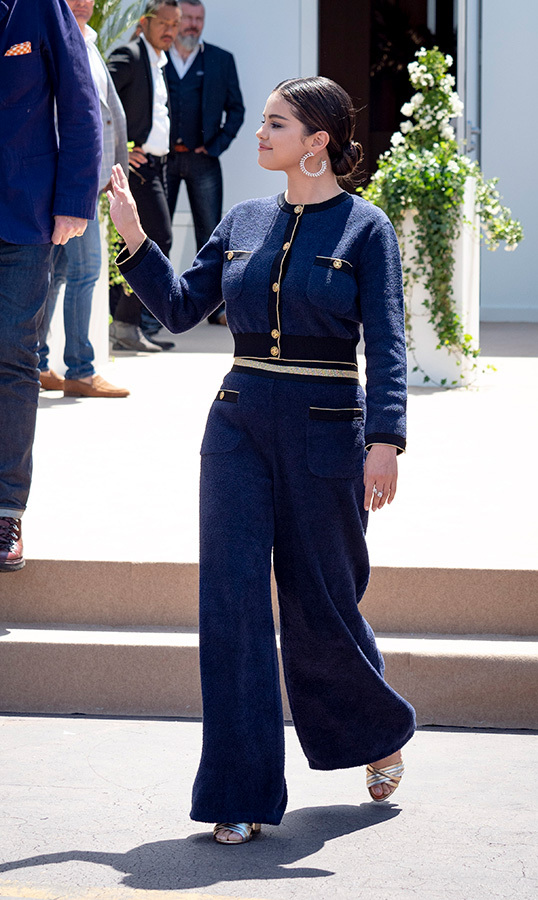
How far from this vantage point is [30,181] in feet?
12.4

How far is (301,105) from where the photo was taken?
9.27 feet

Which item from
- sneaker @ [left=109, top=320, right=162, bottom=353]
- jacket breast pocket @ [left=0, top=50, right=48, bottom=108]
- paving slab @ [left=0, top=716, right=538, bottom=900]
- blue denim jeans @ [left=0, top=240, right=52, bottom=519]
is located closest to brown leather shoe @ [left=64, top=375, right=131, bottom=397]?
sneaker @ [left=109, top=320, right=162, bottom=353]

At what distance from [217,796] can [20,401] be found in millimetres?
1478

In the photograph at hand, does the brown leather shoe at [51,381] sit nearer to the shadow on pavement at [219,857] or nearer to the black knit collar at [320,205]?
the black knit collar at [320,205]

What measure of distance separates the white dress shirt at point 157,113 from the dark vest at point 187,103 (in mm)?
992

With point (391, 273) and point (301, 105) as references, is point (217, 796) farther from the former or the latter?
point (301, 105)

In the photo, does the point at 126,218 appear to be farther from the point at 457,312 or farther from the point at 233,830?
the point at 457,312

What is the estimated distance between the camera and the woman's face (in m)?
2.83

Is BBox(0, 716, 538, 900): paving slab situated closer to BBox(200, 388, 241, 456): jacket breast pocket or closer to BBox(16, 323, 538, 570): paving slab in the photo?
BBox(16, 323, 538, 570): paving slab

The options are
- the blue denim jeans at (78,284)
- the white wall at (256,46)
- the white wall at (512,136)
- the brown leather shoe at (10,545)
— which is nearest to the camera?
the brown leather shoe at (10,545)

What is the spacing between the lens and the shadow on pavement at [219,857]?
257 cm

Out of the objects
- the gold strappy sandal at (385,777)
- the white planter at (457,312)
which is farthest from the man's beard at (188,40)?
the gold strappy sandal at (385,777)

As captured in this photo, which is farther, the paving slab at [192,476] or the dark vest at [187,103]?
the dark vest at [187,103]

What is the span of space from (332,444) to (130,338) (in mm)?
5860
